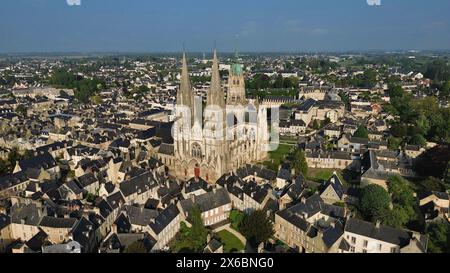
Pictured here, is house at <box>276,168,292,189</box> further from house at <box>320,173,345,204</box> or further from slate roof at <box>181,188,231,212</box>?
slate roof at <box>181,188,231,212</box>

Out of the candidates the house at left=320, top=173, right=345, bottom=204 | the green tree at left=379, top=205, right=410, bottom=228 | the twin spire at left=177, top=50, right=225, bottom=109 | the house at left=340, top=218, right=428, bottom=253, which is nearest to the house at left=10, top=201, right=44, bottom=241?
the twin spire at left=177, top=50, right=225, bottom=109

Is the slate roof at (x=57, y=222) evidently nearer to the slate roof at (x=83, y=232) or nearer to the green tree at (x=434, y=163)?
the slate roof at (x=83, y=232)

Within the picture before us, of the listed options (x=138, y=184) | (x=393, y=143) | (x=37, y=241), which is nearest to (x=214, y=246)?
(x=138, y=184)

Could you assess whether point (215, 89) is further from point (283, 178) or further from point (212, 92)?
point (283, 178)

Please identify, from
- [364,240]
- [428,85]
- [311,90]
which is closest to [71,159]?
[364,240]

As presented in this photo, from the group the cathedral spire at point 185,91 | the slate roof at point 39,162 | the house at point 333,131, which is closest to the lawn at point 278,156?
the house at point 333,131

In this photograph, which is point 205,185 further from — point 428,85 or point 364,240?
point 428,85
